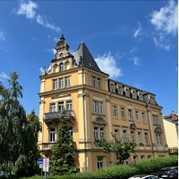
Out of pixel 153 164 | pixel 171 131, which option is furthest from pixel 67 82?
pixel 171 131

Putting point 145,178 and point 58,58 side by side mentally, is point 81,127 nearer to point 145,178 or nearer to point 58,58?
point 58,58

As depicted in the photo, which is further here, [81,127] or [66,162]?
[81,127]

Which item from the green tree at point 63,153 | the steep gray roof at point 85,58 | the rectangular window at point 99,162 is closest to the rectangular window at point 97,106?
the steep gray roof at point 85,58

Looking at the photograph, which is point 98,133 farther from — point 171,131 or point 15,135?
point 171,131

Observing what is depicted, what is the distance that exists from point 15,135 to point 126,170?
12.0 metres

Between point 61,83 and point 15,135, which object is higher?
point 61,83

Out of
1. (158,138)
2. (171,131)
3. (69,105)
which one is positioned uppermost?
(69,105)

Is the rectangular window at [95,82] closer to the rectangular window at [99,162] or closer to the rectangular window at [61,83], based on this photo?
the rectangular window at [61,83]

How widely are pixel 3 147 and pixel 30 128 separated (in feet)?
10.6

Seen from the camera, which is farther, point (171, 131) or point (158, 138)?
point (171, 131)

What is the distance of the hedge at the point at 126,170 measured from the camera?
25.3m

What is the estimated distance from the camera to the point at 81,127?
35.8 metres

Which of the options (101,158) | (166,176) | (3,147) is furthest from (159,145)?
(3,147)

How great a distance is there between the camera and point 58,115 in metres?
36.5
